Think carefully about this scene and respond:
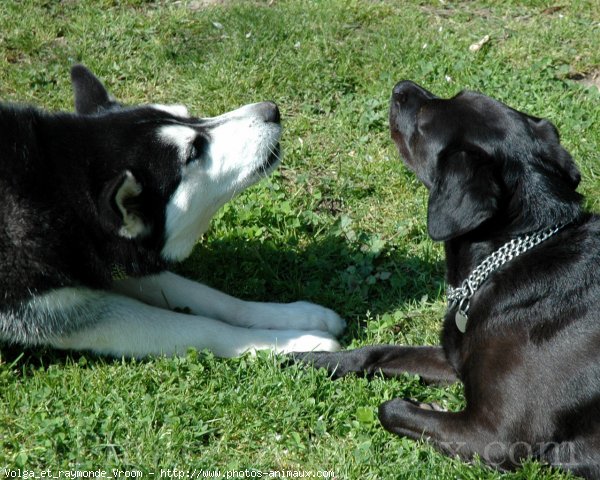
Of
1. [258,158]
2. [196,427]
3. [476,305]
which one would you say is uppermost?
[258,158]

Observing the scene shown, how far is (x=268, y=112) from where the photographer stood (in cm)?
442

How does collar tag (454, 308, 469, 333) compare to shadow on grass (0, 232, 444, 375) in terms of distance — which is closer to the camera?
collar tag (454, 308, 469, 333)

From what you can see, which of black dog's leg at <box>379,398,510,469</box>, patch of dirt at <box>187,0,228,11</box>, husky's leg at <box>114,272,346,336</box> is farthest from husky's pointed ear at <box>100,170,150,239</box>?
patch of dirt at <box>187,0,228,11</box>

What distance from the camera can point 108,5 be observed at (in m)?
7.06

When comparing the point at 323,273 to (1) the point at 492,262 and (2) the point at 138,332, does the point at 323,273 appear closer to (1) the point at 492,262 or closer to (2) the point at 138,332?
(2) the point at 138,332

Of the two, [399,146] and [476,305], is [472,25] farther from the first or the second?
[476,305]

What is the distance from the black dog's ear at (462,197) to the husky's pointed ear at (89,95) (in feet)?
6.07

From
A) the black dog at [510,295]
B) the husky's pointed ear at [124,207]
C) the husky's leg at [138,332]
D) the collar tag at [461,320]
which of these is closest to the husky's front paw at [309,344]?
the husky's leg at [138,332]

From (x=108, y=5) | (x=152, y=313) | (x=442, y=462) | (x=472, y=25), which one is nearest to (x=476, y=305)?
(x=442, y=462)

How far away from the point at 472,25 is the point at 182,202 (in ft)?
12.6

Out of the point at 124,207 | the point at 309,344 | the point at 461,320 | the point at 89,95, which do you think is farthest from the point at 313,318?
the point at 89,95

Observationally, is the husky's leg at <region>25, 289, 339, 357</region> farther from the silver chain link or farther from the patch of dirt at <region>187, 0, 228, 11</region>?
the patch of dirt at <region>187, 0, 228, 11</region>

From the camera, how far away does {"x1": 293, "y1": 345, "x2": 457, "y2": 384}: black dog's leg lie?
4.02 metres

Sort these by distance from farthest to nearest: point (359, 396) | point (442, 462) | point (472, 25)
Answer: point (472, 25), point (359, 396), point (442, 462)
